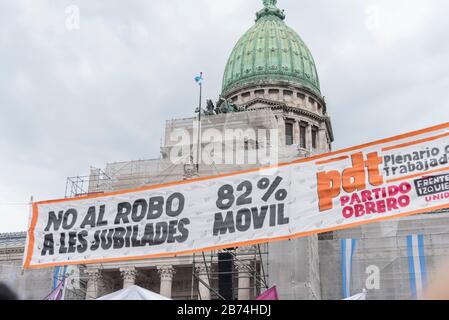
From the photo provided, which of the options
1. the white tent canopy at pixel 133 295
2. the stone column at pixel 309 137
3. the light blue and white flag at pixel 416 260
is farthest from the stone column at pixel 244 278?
the stone column at pixel 309 137

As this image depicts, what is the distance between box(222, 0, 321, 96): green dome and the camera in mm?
67062

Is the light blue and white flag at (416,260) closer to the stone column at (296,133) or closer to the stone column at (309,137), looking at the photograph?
the stone column at (296,133)

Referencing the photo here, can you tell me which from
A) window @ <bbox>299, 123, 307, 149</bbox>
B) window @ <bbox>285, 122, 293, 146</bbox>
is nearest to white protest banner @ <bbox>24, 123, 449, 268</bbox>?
window @ <bbox>285, 122, 293, 146</bbox>

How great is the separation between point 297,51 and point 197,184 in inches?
2265

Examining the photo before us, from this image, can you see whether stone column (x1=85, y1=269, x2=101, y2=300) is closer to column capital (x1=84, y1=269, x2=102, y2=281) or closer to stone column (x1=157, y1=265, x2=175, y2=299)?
column capital (x1=84, y1=269, x2=102, y2=281)

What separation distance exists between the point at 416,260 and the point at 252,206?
29.0m

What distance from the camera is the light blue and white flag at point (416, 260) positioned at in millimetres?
38062

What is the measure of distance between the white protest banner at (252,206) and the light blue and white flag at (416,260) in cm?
2709

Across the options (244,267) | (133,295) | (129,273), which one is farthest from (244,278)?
(133,295)

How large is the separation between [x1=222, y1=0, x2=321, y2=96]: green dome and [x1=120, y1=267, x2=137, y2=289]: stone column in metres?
32.1

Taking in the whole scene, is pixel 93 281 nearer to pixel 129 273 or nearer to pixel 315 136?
pixel 129 273
